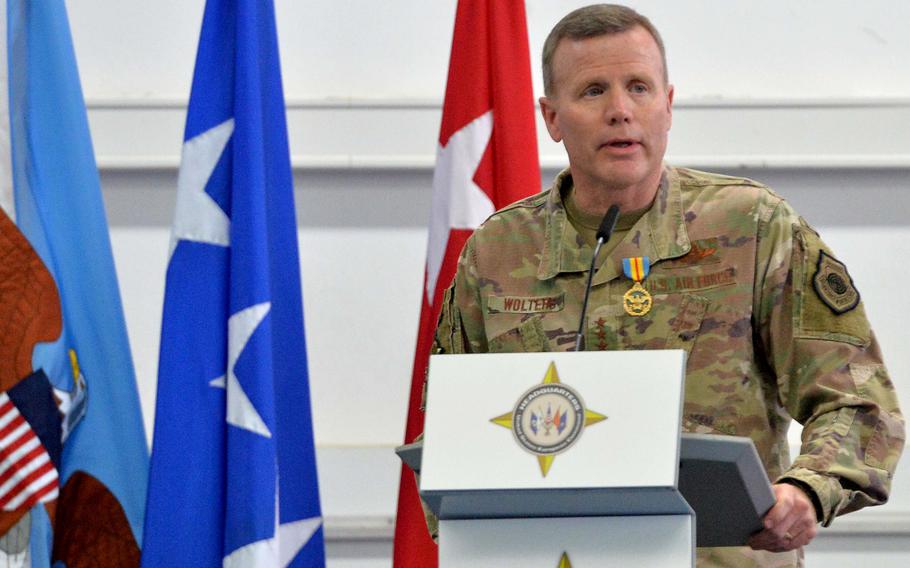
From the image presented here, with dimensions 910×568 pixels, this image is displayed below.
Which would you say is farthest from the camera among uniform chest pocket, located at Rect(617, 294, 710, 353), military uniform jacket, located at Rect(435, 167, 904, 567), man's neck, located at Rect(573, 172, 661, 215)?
man's neck, located at Rect(573, 172, 661, 215)

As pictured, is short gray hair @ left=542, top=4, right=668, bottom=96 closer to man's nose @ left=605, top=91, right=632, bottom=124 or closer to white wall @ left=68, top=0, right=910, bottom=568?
man's nose @ left=605, top=91, right=632, bottom=124

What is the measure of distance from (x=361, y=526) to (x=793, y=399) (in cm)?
153

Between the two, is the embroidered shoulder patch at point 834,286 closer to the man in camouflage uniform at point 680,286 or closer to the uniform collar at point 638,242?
the man in camouflage uniform at point 680,286

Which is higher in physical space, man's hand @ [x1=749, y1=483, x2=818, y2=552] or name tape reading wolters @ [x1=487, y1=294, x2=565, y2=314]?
name tape reading wolters @ [x1=487, y1=294, x2=565, y2=314]

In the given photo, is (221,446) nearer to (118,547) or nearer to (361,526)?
(118,547)

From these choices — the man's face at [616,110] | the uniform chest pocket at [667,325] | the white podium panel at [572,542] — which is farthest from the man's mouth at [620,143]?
the white podium panel at [572,542]

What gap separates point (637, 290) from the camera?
196cm

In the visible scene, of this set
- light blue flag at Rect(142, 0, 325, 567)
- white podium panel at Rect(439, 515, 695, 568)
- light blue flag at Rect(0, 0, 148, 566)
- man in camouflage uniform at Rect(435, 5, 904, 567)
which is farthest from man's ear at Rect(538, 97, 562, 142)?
light blue flag at Rect(0, 0, 148, 566)

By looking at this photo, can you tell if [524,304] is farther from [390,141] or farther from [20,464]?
[390,141]

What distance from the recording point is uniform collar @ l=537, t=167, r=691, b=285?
1974mm

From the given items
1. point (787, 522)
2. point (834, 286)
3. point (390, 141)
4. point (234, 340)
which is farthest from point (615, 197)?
point (390, 141)

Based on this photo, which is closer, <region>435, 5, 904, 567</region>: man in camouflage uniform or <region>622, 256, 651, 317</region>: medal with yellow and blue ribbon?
<region>435, 5, 904, 567</region>: man in camouflage uniform

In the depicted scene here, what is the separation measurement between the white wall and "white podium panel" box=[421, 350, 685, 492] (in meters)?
1.79

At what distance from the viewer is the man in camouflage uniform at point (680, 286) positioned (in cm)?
181
